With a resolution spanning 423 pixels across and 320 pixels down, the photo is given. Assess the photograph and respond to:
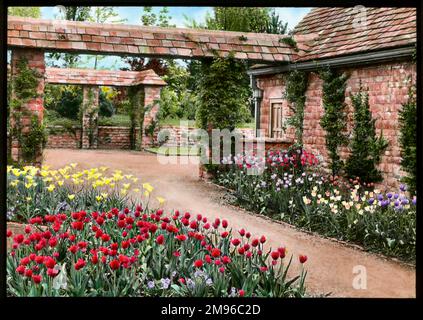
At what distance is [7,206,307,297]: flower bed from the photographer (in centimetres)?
379

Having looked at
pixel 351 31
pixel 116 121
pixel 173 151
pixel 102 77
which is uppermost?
pixel 351 31

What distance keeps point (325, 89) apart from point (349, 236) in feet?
3.90

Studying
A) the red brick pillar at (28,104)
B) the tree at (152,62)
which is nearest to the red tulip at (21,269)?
the red brick pillar at (28,104)

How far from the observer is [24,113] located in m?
4.10

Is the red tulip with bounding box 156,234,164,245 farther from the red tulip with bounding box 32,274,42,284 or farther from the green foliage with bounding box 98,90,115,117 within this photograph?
the green foliage with bounding box 98,90,115,117

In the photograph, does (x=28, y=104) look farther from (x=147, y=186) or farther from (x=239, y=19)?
(x=239, y=19)

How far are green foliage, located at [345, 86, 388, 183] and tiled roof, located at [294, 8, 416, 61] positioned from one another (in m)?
0.39

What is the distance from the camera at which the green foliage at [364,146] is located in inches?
166

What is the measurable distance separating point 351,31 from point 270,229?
164cm

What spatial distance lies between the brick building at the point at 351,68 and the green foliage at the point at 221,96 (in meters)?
0.14

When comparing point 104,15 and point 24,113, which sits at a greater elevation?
point 104,15

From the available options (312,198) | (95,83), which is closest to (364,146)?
(312,198)

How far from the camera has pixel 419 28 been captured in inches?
152
